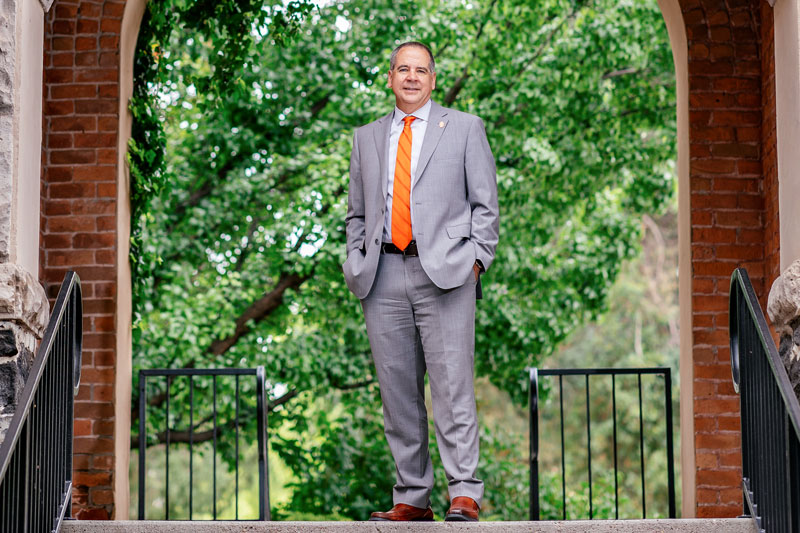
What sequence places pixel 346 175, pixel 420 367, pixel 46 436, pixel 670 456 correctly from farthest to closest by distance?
pixel 346 175
pixel 670 456
pixel 420 367
pixel 46 436

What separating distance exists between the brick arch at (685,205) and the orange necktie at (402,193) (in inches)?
77.1

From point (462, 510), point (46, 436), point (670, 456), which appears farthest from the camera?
point (670, 456)

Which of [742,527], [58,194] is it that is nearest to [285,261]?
[58,194]

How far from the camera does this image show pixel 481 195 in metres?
4.09

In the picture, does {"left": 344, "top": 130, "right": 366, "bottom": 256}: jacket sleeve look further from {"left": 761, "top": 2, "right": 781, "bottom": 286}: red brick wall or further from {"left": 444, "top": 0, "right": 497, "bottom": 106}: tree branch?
{"left": 444, "top": 0, "right": 497, "bottom": 106}: tree branch

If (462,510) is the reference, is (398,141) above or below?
above

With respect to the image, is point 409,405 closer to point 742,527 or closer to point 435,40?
point 742,527

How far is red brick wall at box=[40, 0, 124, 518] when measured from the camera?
17.7 ft

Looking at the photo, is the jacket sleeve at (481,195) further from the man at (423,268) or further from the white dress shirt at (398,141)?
the white dress shirt at (398,141)

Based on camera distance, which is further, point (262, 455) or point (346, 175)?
point (346, 175)

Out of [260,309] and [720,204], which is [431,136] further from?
[260,309]

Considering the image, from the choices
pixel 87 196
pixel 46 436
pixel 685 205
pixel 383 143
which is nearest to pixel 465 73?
pixel 685 205

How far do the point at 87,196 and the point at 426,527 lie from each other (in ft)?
9.54

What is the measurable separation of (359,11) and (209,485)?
1195 centimetres
